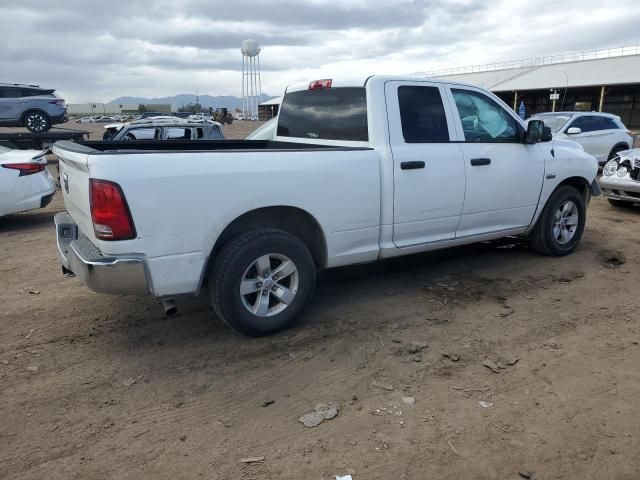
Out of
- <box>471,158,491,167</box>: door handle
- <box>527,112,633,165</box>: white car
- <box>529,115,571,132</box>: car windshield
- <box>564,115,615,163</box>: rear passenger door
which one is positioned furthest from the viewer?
<box>564,115,615,163</box>: rear passenger door

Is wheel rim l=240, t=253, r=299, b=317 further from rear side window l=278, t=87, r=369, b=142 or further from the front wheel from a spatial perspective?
the front wheel

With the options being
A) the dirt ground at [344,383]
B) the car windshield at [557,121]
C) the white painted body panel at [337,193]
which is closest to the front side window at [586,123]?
the car windshield at [557,121]

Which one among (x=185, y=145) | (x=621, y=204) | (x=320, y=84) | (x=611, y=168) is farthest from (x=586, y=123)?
(x=185, y=145)

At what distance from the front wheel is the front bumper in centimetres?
1720

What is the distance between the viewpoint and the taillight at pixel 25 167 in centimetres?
757

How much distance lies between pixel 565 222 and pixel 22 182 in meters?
7.45

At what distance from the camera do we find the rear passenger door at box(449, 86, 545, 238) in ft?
16.2

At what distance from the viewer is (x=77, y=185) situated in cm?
364

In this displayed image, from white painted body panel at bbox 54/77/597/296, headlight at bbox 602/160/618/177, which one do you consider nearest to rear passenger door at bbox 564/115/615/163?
headlight at bbox 602/160/618/177

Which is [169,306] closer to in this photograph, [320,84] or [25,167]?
[320,84]

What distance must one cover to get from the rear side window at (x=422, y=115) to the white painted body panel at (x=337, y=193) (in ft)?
0.31

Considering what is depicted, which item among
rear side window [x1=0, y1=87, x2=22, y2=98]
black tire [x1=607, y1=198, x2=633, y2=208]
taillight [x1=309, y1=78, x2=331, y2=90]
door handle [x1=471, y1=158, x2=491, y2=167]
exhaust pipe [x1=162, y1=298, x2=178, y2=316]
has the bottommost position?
black tire [x1=607, y1=198, x2=633, y2=208]

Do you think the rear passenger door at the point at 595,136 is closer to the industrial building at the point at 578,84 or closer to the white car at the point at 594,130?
the white car at the point at 594,130

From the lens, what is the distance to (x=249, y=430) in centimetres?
291
